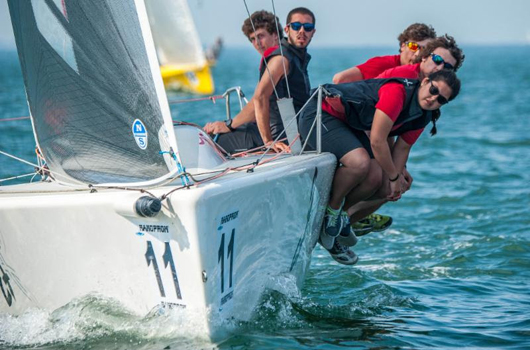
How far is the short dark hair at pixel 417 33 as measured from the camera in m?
5.46

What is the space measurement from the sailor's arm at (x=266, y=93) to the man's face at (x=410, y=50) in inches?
36.3

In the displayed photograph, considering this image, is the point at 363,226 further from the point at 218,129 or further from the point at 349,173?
the point at 218,129

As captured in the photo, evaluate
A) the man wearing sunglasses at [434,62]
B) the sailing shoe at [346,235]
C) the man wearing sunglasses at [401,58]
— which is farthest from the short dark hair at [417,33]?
the sailing shoe at [346,235]

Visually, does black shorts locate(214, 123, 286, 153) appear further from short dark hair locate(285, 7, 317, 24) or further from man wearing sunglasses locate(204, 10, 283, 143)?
short dark hair locate(285, 7, 317, 24)

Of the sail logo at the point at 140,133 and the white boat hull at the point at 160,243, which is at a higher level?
the sail logo at the point at 140,133

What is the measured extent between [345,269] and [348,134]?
1690 millimetres

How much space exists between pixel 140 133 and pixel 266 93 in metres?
1.45

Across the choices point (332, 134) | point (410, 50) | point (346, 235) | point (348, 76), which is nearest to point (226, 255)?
point (332, 134)

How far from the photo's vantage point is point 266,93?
16.7 ft

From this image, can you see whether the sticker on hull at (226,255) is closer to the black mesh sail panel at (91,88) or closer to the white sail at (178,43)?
the black mesh sail panel at (91,88)

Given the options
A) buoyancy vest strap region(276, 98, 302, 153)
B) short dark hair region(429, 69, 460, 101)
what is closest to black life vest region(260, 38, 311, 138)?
buoyancy vest strap region(276, 98, 302, 153)

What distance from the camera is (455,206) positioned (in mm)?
9195

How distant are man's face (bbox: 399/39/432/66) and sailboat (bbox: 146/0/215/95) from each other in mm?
14841

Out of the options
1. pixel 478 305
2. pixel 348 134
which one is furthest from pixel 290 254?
pixel 478 305
